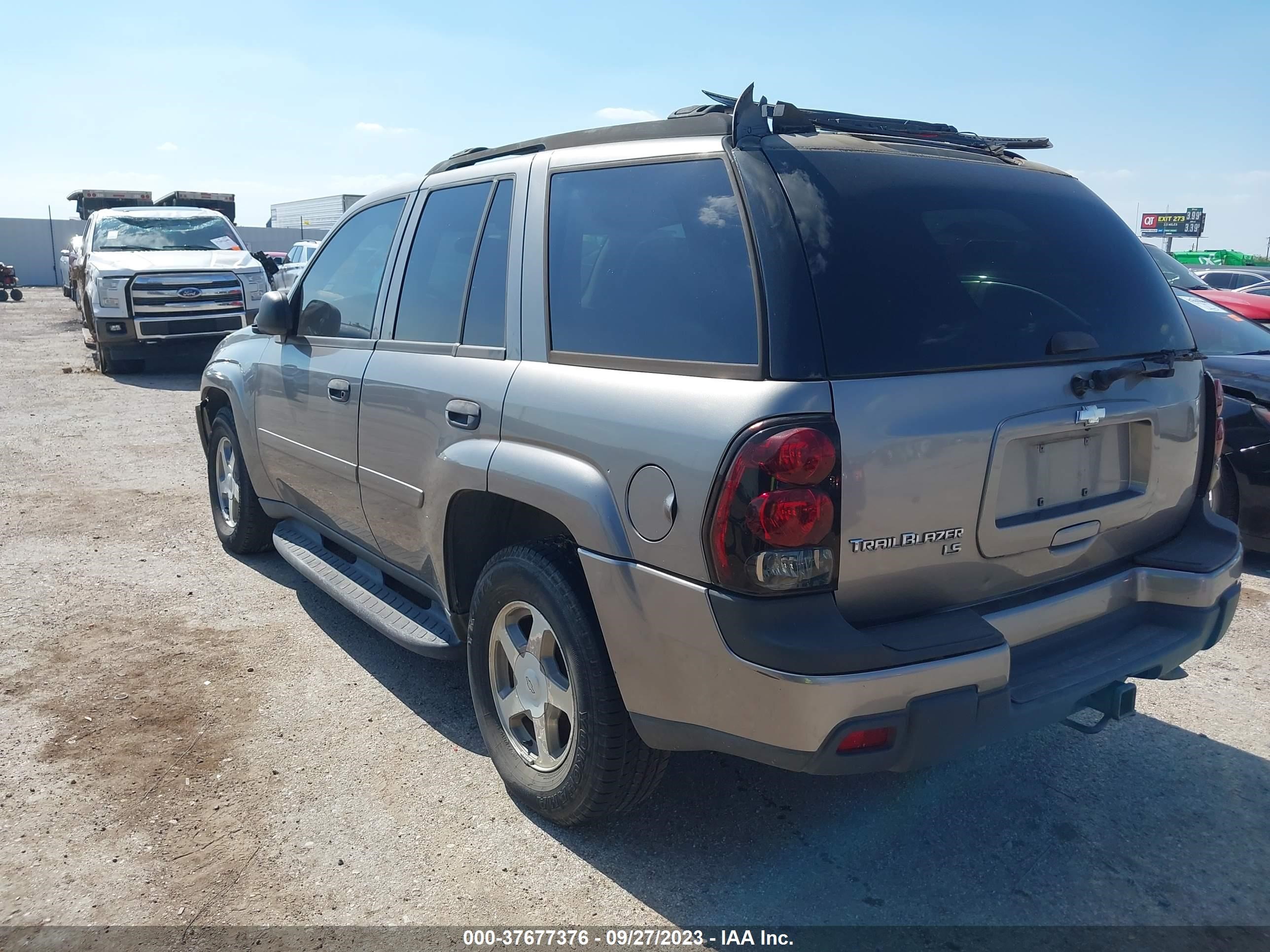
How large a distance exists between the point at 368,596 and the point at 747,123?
2451 millimetres

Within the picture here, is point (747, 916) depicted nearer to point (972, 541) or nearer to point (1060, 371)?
point (972, 541)

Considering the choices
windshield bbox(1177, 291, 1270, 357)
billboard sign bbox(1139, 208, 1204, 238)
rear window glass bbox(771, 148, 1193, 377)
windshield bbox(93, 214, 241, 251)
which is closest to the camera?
rear window glass bbox(771, 148, 1193, 377)

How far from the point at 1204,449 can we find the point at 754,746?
1.86 meters

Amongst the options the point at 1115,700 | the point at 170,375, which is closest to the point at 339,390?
the point at 1115,700

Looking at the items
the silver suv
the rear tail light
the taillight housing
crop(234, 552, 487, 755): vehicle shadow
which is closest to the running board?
the silver suv

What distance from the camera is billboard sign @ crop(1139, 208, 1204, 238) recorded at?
59.5 metres

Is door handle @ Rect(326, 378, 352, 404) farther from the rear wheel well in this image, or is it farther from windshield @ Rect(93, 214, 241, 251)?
windshield @ Rect(93, 214, 241, 251)

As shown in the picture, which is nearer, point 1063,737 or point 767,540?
point 767,540

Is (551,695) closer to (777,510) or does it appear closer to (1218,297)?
(777,510)

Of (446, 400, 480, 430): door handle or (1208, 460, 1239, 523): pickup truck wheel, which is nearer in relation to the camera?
(446, 400, 480, 430): door handle

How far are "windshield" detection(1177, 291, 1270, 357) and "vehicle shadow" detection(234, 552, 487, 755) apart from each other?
15.7 ft

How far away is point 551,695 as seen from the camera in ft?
9.71

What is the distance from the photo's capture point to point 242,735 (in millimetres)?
3658

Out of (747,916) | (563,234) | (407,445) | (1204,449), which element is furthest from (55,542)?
(1204,449)
